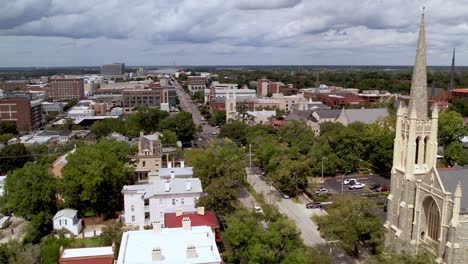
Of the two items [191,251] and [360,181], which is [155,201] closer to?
[191,251]

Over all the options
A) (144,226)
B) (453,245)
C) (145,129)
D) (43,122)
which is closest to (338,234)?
(453,245)

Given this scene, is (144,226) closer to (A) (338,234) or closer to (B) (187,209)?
(B) (187,209)

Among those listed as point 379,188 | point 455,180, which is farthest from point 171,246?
point 379,188

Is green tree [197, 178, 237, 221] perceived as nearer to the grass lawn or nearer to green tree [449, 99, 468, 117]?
the grass lawn

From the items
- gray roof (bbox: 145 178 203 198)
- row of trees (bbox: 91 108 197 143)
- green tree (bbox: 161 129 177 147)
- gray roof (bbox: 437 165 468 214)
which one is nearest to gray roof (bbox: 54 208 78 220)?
gray roof (bbox: 145 178 203 198)

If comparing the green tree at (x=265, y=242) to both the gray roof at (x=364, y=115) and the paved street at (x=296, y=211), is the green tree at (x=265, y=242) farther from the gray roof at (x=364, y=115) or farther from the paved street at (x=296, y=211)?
the gray roof at (x=364, y=115)
